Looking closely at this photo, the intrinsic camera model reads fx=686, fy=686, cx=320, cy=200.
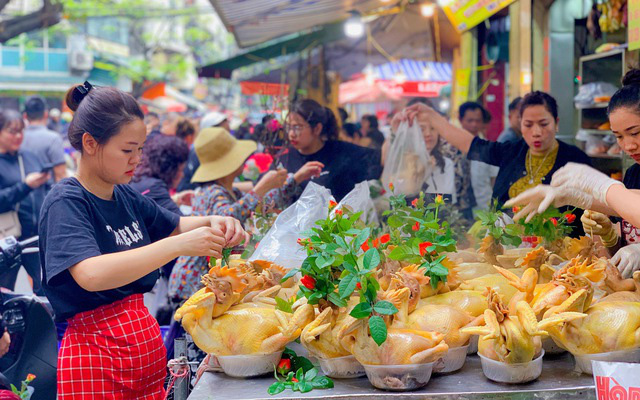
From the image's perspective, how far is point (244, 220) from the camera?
405 centimetres

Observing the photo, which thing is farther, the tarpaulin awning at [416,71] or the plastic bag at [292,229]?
the tarpaulin awning at [416,71]

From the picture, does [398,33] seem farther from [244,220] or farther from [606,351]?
[606,351]

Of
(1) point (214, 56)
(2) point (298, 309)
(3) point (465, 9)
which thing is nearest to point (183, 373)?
(2) point (298, 309)

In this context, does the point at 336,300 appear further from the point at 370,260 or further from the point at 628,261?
the point at 628,261

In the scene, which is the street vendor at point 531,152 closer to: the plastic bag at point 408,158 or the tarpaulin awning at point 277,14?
the plastic bag at point 408,158

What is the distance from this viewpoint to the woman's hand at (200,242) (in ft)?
7.24

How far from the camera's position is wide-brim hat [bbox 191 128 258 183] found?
4.34 metres

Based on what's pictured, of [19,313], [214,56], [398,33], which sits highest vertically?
[214,56]

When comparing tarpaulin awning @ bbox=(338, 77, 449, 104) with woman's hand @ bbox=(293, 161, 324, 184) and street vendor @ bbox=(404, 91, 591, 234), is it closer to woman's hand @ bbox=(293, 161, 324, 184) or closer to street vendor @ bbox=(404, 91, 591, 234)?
street vendor @ bbox=(404, 91, 591, 234)

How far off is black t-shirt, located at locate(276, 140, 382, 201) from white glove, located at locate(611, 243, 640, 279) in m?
2.19

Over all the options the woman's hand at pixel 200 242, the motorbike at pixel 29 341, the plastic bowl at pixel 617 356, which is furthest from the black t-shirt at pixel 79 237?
the plastic bowl at pixel 617 356

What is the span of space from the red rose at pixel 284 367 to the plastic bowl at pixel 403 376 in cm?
34

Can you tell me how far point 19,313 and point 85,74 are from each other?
83.8 ft

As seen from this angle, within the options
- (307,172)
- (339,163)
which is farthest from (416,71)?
(307,172)
